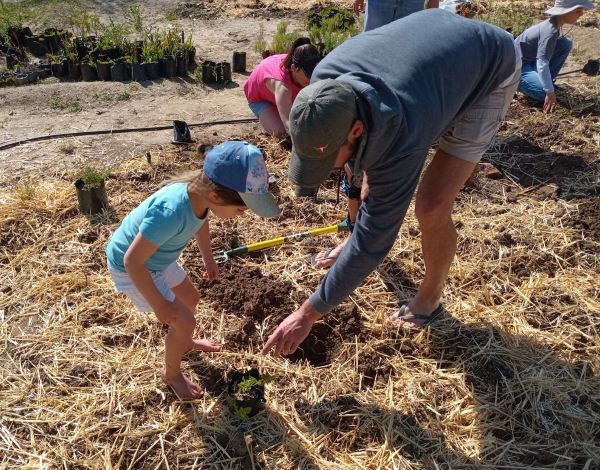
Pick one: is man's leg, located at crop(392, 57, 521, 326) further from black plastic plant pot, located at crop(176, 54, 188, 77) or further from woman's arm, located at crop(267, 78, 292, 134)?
black plastic plant pot, located at crop(176, 54, 188, 77)

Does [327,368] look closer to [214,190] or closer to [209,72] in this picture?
[214,190]

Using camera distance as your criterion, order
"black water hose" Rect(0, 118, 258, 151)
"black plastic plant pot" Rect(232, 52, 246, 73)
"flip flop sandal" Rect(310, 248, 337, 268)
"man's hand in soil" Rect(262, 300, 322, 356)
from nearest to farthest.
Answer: "man's hand in soil" Rect(262, 300, 322, 356) < "flip flop sandal" Rect(310, 248, 337, 268) < "black water hose" Rect(0, 118, 258, 151) < "black plastic plant pot" Rect(232, 52, 246, 73)

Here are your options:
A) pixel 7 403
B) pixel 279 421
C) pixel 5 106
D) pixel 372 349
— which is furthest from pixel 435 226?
pixel 5 106

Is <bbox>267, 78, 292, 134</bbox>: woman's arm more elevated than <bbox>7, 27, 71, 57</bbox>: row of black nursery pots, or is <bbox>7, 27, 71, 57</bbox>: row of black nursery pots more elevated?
<bbox>267, 78, 292, 134</bbox>: woman's arm

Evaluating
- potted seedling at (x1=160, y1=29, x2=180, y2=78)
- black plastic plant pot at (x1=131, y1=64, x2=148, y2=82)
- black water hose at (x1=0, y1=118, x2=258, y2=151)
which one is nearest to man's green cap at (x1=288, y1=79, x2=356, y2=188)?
black water hose at (x1=0, y1=118, x2=258, y2=151)

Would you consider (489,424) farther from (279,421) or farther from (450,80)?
(450,80)

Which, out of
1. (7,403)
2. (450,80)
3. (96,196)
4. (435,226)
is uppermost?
(450,80)

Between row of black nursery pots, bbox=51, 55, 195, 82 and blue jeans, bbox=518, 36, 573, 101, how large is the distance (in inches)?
180

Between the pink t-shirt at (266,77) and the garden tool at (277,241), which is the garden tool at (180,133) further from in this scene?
the garden tool at (277,241)

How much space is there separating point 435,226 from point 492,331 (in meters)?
0.94

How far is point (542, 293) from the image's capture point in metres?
3.71

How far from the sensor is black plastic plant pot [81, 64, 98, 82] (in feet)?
23.9

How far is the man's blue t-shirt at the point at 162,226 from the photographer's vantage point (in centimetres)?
231

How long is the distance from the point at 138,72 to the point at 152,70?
21 centimetres
